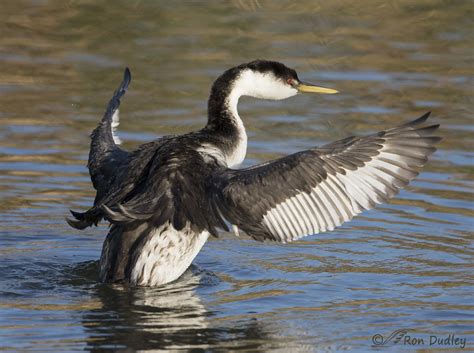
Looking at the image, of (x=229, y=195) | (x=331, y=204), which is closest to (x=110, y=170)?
(x=229, y=195)

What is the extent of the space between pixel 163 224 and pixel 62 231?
213 centimetres

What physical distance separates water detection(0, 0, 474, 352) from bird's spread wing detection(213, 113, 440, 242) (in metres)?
0.60

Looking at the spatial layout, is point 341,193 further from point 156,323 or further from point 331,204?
point 156,323

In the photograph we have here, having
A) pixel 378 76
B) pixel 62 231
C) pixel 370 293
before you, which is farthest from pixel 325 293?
pixel 378 76

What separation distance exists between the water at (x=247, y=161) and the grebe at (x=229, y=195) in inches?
13.9

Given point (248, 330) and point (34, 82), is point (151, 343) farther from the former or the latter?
point (34, 82)

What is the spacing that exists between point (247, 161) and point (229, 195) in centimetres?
394

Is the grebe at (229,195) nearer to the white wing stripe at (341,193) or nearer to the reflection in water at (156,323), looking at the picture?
the white wing stripe at (341,193)

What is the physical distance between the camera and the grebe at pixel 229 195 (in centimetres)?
890

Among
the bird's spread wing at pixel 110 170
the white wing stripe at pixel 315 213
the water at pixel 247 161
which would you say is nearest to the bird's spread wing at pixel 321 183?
the white wing stripe at pixel 315 213

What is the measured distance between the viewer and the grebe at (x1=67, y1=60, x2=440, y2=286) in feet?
29.2

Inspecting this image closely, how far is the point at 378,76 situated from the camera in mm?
16250

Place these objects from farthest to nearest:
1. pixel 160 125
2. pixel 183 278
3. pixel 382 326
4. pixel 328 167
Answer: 1. pixel 160 125
2. pixel 183 278
3. pixel 328 167
4. pixel 382 326

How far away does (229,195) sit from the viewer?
8883 mm
